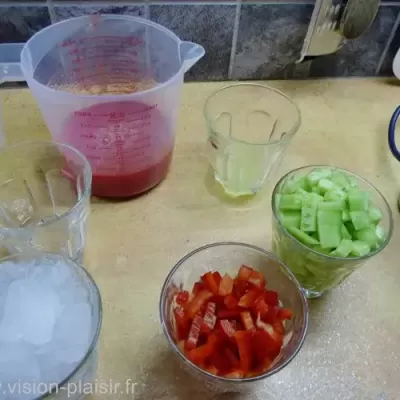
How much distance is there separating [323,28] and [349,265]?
41cm

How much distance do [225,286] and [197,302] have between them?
1.3 inches

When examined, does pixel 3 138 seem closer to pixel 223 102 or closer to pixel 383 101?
pixel 223 102

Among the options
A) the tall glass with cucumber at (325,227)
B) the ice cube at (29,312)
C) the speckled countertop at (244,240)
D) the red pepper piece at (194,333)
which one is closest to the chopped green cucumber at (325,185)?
the tall glass with cucumber at (325,227)

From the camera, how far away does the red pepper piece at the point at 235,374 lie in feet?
1.54

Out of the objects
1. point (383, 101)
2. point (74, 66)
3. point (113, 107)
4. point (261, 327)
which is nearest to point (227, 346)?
point (261, 327)

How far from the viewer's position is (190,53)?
2.08 feet

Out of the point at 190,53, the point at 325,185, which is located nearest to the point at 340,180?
the point at 325,185

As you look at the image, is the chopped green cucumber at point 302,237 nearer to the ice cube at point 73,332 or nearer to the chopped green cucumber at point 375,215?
the chopped green cucumber at point 375,215

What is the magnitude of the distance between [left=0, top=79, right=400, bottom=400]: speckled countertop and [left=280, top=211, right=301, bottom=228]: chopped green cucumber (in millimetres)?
87

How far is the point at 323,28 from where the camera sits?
771 millimetres

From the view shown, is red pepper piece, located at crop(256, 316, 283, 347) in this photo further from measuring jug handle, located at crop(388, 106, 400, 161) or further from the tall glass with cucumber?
measuring jug handle, located at crop(388, 106, 400, 161)

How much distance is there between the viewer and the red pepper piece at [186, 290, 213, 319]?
1.67 feet

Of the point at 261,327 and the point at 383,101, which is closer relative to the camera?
the point at 261,327

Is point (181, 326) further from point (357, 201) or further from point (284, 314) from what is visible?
point (357, 201)
